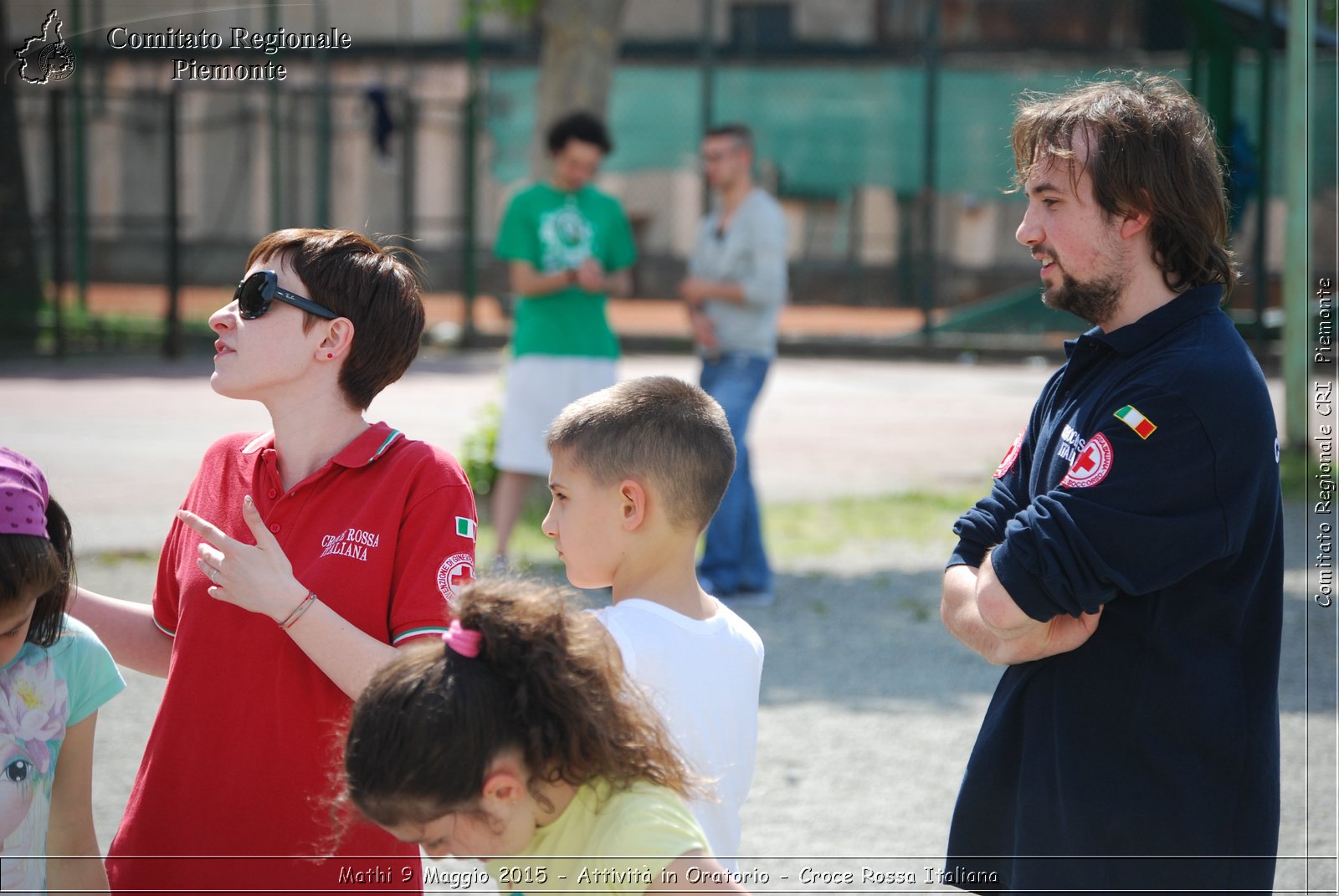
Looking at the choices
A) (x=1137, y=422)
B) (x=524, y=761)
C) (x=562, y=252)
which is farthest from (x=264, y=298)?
(x=562, y=252)

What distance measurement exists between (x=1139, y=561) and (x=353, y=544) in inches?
48.0

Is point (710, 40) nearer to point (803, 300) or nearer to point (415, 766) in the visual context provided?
point (803, 300)

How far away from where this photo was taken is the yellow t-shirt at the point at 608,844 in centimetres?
172

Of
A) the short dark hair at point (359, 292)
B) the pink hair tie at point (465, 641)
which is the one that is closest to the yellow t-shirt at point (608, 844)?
the pink hair tie at point (465, 641)

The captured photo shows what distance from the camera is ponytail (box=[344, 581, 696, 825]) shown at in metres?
1.67

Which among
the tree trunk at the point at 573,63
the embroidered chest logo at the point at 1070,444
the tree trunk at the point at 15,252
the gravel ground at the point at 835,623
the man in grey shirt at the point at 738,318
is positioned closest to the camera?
the embroidered chest logo at the point at 1070,444

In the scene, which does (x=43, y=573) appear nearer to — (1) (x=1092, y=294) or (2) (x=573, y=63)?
(1) (x=1092, y=294)

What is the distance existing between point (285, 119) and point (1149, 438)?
70.8 ft

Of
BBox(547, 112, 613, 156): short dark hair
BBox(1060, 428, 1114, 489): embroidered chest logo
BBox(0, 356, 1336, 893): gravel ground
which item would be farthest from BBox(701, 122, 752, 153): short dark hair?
BBox(1060, 428, 1114, 489): embroidered chest logo

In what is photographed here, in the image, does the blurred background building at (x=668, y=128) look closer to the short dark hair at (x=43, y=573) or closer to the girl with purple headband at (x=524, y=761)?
the short dark hair at (x=43, y=573)

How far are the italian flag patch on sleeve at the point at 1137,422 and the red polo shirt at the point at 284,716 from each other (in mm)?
1050

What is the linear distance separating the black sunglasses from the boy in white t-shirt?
47cm

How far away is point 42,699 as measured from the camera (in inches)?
86.5

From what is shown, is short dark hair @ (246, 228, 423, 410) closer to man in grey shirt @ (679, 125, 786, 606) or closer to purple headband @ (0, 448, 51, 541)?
purple headband @ (0, 448, 51, 541)
